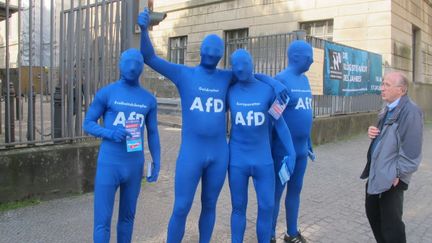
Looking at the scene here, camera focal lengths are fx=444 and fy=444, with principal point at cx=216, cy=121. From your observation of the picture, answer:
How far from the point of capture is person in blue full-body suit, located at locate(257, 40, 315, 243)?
4.22 metres

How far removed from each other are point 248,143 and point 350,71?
944 cm

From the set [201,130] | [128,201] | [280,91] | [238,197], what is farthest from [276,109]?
[128,201]

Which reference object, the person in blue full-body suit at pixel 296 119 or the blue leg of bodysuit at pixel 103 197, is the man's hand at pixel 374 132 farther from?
the blue leg of bodysuit at pixel 103 197

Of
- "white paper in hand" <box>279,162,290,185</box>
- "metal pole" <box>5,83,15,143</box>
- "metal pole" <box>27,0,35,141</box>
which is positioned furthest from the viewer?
"metal pole" <box>27,0,35,141</box>

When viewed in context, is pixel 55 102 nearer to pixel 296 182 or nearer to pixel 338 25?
pixel 296 182

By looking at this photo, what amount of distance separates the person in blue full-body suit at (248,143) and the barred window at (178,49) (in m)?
19.0

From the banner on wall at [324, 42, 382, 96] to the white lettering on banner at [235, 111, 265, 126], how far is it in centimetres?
774

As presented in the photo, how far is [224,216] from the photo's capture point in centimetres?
528

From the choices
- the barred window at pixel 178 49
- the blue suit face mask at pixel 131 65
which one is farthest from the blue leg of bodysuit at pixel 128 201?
the barred window at pixel 178 49

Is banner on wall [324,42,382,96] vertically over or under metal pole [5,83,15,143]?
over

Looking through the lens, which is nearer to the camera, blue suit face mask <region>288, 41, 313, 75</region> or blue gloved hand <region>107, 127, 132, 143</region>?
blue gloved hand <region>107, 127, 132, 143</region>

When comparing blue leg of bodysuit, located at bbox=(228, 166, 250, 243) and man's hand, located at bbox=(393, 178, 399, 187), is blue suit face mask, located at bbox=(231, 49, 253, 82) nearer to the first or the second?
blue leg of bodysuit, located at bbox=(228, 166, 250, 243)

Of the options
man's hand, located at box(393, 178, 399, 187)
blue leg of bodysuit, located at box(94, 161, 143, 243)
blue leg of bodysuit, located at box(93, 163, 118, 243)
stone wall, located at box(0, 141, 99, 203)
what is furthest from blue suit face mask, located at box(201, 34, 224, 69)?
stone wall, located at box(0, 141, 99, 203)

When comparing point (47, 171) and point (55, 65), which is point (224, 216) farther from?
point (55, 65)
